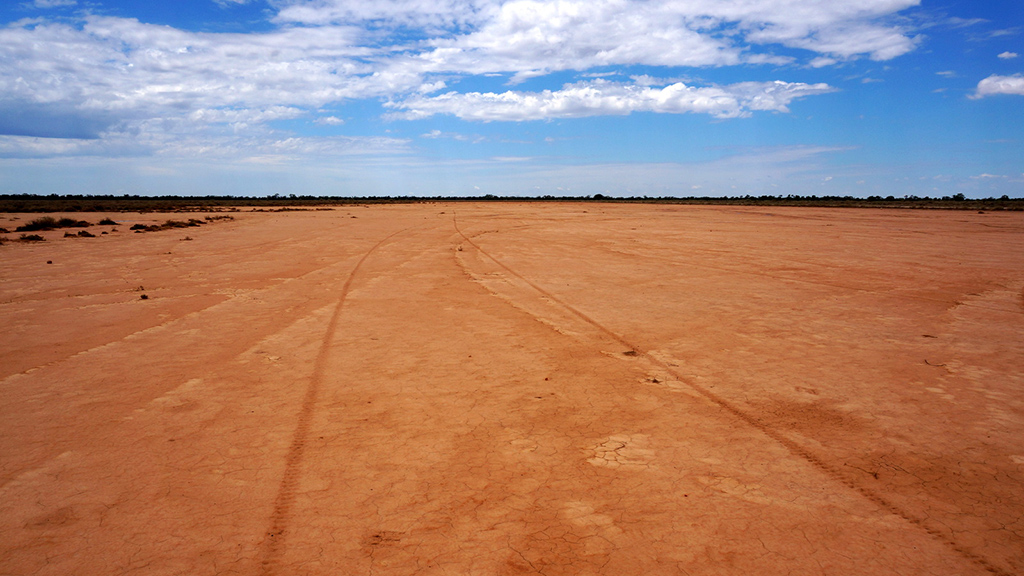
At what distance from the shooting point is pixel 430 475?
3.53 m

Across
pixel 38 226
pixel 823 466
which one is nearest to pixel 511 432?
pixel 823 466

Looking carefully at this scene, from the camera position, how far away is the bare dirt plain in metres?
2.85

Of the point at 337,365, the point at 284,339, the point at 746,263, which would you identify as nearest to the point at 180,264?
the point at 284,339

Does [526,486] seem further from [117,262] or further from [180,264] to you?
[117,262]

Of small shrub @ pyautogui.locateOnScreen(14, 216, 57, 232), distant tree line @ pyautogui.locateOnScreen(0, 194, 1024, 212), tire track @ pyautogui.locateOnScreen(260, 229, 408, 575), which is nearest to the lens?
tire track @ pyautogui.locateOnScreen(260, 229, 408, 575)

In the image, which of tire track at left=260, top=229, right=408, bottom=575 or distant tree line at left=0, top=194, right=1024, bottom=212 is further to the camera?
distant tree line at left=0, top=194, right=1024, bottom=212

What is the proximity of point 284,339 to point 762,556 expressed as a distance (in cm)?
562

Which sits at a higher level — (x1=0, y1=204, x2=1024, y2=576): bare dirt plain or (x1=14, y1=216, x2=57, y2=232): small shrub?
(x1=14, y1=216, x2=57, y2=232): small shrub

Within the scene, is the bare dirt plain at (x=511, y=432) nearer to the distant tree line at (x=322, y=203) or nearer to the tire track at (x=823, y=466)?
the tire track at (x=823, y=466)

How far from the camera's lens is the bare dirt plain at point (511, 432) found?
2.85 metres

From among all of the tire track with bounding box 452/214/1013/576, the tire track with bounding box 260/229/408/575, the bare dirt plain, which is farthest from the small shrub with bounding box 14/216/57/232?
the tire track with bounding box 452/214/1013/576

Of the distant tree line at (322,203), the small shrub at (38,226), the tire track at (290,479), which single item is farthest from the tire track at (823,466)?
the distant tree line at (322,203)

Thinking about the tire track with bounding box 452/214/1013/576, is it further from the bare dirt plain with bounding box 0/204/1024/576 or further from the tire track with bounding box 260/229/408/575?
the tire track with bounding box 260/229/408/575

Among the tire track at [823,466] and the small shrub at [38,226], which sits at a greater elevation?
the small shrub at [38,226]
